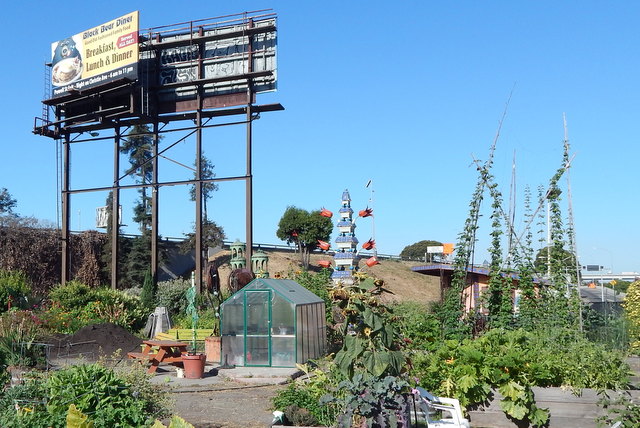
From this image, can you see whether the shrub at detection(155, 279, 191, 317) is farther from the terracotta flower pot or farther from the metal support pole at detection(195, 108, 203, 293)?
the terracotta flower pot

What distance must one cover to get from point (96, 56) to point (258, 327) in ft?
58.5

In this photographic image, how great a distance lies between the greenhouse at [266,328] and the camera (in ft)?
51.7

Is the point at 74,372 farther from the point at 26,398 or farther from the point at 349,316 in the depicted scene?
the point at 349,316

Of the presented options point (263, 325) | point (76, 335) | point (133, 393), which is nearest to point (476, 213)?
point (263, 325)

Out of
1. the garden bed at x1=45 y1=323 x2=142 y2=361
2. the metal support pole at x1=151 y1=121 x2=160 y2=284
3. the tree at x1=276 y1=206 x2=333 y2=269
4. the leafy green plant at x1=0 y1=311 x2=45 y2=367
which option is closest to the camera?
the leafy green plant at x1=0 y1=311 x2=45 y2=367

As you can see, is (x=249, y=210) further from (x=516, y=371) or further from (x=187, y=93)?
(x=516, y=371)

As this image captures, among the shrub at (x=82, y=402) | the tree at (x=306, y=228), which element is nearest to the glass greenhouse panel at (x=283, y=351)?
the shrub at (x=82, y=402)

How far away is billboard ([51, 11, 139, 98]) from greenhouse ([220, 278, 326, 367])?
573 inches

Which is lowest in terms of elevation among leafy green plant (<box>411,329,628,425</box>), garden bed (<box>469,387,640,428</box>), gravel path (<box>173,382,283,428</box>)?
gravel path (<box>173,382,283,428</box>)

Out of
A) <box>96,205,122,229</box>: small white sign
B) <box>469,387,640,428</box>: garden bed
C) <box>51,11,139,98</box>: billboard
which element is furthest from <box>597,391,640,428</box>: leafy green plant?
<box>96,205,122,229</box>: small white sign

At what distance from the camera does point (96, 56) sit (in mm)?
28781

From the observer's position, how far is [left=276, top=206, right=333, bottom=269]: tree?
4734cm

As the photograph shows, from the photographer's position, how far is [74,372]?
266 inches

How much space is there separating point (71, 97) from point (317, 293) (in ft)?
54.6
